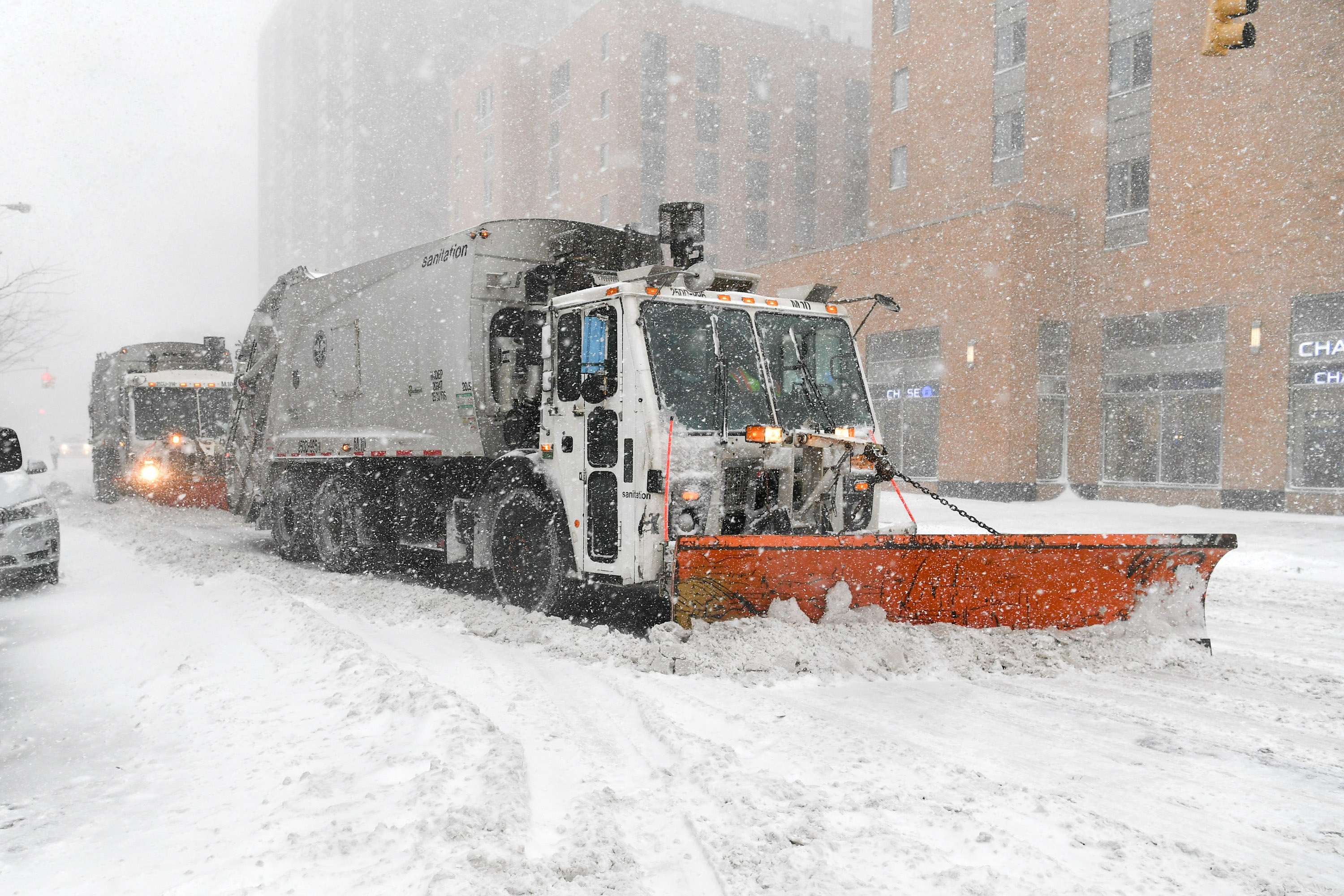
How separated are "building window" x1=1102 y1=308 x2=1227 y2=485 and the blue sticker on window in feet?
59.8

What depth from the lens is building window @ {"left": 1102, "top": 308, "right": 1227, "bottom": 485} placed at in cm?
2145

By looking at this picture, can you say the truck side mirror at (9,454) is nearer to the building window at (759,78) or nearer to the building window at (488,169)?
the building window at (759,78)

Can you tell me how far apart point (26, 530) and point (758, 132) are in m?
42.2

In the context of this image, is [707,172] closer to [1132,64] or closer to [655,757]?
[1132,64]

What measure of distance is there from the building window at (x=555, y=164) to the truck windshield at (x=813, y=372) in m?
41.8

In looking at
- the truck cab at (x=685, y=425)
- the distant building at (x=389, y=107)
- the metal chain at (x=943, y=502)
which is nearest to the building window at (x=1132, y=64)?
the metal chain at (x=943, y=502)

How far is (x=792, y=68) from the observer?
47625mm

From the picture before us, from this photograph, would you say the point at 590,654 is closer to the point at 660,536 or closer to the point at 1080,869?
the point at 660,536

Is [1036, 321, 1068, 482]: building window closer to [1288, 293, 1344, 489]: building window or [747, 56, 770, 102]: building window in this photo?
[1288, 293, 1344, 489]: building window

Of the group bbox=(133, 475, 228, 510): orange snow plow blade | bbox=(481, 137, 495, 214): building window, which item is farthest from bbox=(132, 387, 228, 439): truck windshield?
bbox=(481, 137, 495, 214): building window

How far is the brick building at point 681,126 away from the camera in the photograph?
4338 cm

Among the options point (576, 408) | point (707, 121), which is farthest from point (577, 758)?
point (707, 121)

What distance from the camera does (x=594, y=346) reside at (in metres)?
7.64

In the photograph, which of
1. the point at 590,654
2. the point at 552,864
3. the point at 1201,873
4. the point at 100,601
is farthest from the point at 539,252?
the point at 1201,873
